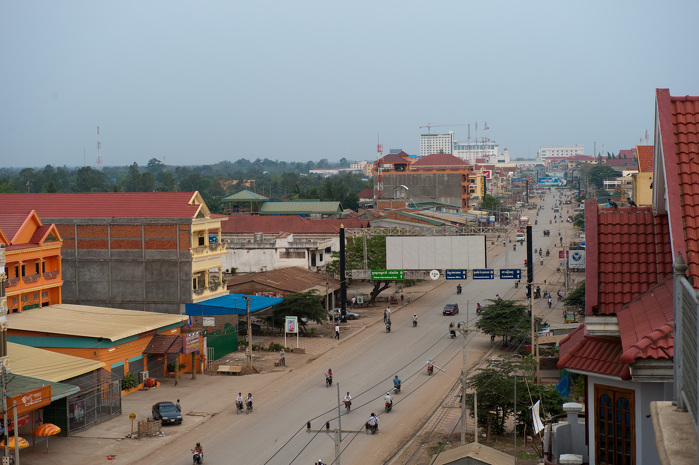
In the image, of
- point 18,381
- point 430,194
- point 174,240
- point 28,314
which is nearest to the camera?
point 18,381

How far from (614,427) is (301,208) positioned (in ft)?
335

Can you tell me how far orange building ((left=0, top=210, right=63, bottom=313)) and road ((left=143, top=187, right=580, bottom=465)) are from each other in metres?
11.0

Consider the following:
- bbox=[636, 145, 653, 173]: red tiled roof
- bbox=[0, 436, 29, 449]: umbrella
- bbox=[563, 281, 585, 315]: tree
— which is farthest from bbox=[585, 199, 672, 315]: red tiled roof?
bbox=[636, 145, 653, 173]: red tiled roof

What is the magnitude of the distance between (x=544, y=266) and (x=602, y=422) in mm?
81217

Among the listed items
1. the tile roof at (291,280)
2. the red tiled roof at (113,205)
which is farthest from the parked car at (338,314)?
the red tiled roof at (113,205)

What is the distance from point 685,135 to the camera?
8805 mm

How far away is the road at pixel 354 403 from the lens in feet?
96.3

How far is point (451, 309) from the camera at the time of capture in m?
60.2

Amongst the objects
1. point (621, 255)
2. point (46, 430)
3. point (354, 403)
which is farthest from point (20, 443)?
point (621, 255)

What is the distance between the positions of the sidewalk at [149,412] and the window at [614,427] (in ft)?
72.8

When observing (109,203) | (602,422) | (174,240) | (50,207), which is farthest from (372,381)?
(602,422)

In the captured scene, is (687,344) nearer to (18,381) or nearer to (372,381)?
(18,381)

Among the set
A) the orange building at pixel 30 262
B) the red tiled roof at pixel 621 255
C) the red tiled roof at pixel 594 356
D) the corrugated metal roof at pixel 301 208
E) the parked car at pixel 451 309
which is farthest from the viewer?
the corrugated metal roof at pixel 301 208

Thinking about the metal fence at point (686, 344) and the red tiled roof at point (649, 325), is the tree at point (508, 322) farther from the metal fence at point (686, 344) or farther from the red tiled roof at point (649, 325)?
the metal fence at point (686, 344)
